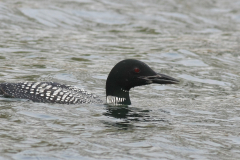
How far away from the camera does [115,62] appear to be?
1006 cm

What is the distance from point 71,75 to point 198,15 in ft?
25.9

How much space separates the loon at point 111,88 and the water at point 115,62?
0.46 feet

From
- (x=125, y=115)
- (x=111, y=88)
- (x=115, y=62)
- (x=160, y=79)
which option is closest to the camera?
(x=125, y=115)

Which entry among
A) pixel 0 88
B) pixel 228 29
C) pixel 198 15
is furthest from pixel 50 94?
pixel 198 15

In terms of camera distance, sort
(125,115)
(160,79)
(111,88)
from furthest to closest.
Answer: (111,88), (160,79), (125,115)

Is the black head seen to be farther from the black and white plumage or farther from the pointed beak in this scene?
the black and white plumage

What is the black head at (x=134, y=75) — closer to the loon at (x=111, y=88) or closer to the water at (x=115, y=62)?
the loon at (x=111, y=88)

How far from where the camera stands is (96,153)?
4.77 metres

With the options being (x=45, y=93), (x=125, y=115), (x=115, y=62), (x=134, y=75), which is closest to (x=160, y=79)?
(x=134, y=75)

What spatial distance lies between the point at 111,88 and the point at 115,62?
3.23 meters

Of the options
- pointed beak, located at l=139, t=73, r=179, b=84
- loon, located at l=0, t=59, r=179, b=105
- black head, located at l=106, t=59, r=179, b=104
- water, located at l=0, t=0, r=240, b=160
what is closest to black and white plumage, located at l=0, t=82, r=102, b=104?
loon, located at l=0, t=59, r=179, b=105

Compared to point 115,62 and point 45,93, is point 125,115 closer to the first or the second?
point 45,93

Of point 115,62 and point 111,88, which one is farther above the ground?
point 115,62

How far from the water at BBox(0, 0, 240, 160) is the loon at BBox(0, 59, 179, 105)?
0.46ft
